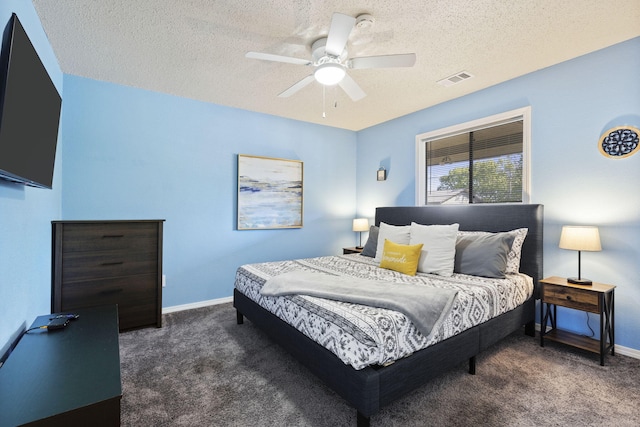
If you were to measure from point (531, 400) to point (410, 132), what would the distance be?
134 inches

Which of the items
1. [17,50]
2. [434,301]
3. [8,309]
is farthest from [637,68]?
[8,309]

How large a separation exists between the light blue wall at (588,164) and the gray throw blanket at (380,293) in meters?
1.64

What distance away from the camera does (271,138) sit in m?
4.27

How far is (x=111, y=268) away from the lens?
2770mm

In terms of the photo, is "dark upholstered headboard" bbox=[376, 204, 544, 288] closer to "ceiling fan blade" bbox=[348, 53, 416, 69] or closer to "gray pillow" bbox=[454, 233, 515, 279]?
"gray pillow" bbox=[454, 233, 515, 279]

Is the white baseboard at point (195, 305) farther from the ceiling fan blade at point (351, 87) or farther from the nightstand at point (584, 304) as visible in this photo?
the nightstand at point (584, 304)

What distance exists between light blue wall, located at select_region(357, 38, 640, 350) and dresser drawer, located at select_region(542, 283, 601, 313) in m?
0.40

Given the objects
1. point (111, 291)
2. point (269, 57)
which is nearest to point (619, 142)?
point (269, 57)

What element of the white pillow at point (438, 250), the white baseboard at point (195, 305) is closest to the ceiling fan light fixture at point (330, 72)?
the white pillow at point (438, 250)

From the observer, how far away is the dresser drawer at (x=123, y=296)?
261 centimetres

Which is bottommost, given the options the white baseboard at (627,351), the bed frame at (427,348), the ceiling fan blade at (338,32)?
the white baseboard at (627,351)

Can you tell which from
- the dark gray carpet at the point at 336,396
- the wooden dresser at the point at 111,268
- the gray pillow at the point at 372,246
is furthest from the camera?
the gray pillow at the point at 372,246

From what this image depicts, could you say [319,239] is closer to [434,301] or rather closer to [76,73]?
[434,301]

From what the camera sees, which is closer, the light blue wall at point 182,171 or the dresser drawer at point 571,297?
the dresser drawer at point 571,297
